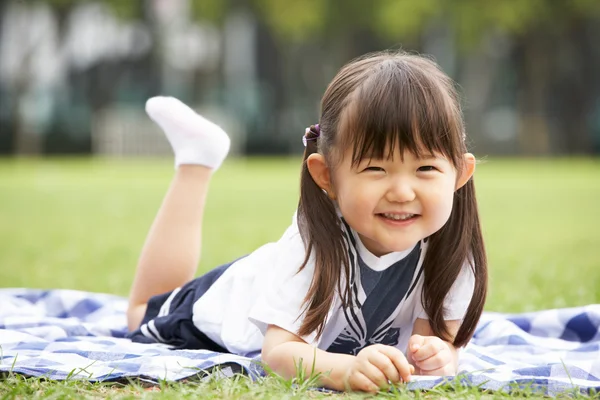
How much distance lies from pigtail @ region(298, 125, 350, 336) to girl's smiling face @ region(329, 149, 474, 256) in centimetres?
9

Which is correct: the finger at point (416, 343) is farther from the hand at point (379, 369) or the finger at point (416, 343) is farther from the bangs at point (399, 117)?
the bangs at point (399, 117)

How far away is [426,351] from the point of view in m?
2.41

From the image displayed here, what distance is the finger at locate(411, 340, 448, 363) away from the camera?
2408mm

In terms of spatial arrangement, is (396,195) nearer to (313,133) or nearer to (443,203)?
(443,203)

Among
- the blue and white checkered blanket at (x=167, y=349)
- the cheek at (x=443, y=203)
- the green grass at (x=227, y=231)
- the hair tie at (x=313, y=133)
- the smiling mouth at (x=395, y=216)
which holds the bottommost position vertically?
the green grass at (x=227, y=231)

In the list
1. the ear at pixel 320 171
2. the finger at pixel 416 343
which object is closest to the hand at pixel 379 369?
the finger at pixel 416 343

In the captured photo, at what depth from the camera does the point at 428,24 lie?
25.8 meters

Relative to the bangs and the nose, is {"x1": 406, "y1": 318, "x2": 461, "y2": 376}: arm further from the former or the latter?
the bangs

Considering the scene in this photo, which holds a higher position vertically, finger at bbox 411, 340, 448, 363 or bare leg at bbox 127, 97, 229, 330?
bare leg at bbox 127, 97, 229, 330

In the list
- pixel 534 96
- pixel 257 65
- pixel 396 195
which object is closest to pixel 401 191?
pixel 396 195

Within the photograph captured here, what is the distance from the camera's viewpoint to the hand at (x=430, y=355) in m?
2.41

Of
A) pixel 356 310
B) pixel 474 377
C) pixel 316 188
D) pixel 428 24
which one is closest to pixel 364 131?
pixel 316 188

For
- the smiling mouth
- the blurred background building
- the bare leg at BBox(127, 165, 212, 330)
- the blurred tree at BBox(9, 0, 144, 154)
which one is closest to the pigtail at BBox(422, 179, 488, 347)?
the smiling mouth

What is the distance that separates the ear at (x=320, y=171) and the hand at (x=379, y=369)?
0.48 metres
